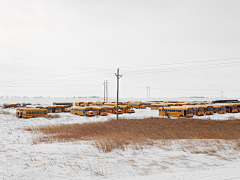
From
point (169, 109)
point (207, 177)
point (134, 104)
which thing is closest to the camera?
point (207, 177)

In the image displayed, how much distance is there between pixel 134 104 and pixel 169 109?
28652mm

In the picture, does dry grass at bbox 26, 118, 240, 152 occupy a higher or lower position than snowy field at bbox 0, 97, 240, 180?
lower

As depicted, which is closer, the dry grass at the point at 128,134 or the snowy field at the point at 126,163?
the snowy field at the point at 126,163

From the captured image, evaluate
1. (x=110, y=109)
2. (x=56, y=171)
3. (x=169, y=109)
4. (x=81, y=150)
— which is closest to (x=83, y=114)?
(x=110, y=109)

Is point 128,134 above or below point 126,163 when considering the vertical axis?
below

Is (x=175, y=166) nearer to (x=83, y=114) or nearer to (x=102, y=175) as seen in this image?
(x=102, y=175)

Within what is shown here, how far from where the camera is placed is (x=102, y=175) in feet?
21.3

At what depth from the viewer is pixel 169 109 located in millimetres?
37062

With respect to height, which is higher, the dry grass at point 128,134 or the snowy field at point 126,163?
the snowy field at point 126,163

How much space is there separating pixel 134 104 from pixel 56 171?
5906 centimetres

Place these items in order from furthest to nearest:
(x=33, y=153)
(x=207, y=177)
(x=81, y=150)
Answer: (x=81, y=150) < (x=33, y=153) < (x=207, y=177)

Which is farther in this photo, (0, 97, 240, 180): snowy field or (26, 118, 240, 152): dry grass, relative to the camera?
(26, 118, 240, 152): dry grass

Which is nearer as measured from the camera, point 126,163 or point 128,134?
point 126,163

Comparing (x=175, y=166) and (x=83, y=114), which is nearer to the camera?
(x=175, y=166)
